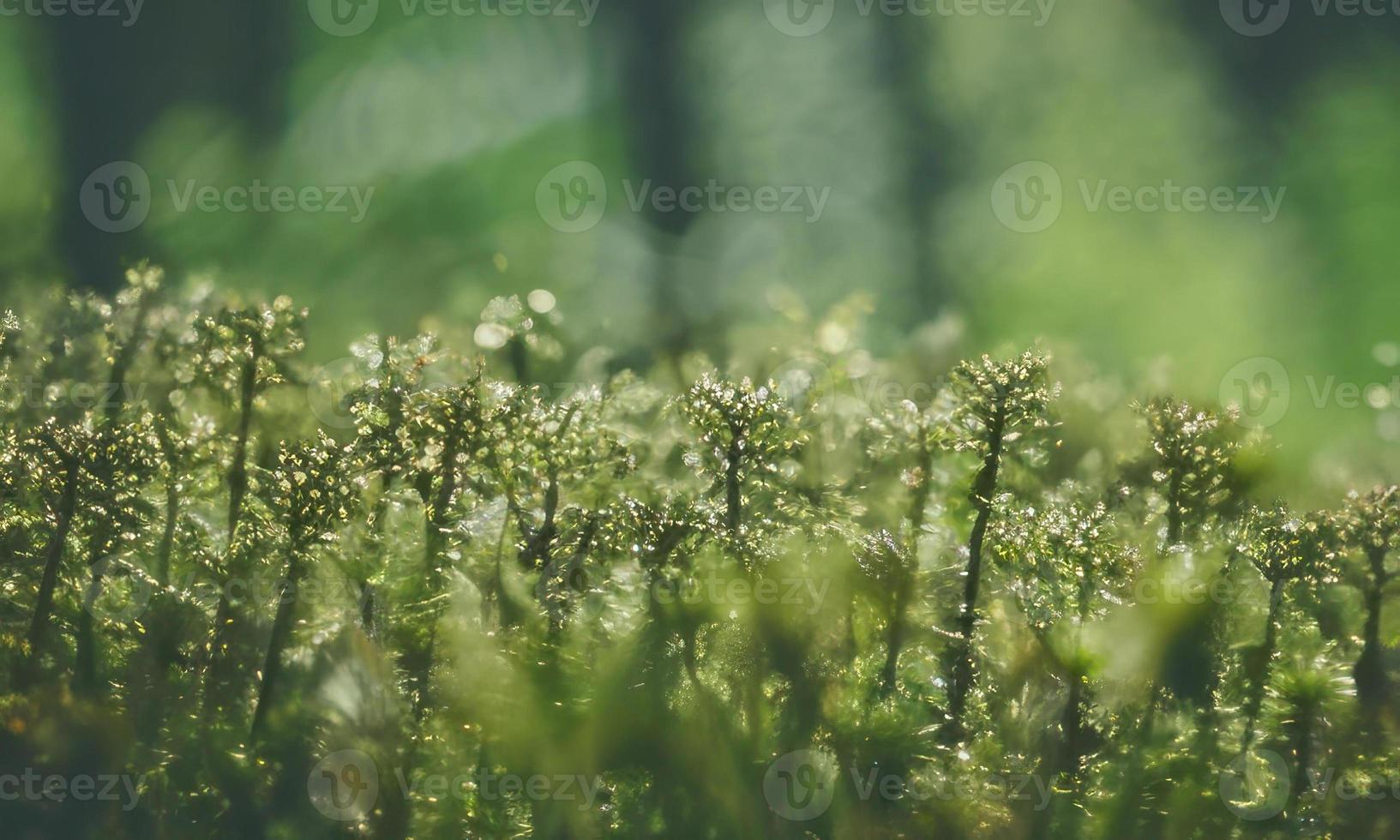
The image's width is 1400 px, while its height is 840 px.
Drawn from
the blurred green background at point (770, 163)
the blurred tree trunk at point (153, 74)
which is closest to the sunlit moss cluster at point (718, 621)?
the blurred green background at point (770, 163)

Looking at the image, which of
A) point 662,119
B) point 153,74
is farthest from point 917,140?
point 153,74

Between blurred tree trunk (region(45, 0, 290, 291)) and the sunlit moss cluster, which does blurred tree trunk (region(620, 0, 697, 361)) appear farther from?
blurred tree trunk (region(45, 0, 290, 291))

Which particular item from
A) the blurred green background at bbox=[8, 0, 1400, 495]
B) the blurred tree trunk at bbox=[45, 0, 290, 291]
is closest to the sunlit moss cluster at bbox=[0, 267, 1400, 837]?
the blurred green background at bbox=[8, 0, 1400, 495]

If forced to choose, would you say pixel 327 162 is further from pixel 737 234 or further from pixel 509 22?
pixel 737 234

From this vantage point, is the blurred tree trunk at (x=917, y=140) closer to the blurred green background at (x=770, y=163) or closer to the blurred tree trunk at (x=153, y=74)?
the blurred green background at (x=770, y=163)

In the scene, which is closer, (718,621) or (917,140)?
(718,621)

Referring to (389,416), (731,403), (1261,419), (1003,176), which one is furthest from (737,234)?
(1261,419)

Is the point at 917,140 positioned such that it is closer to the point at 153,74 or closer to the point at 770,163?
the point at 770,163
